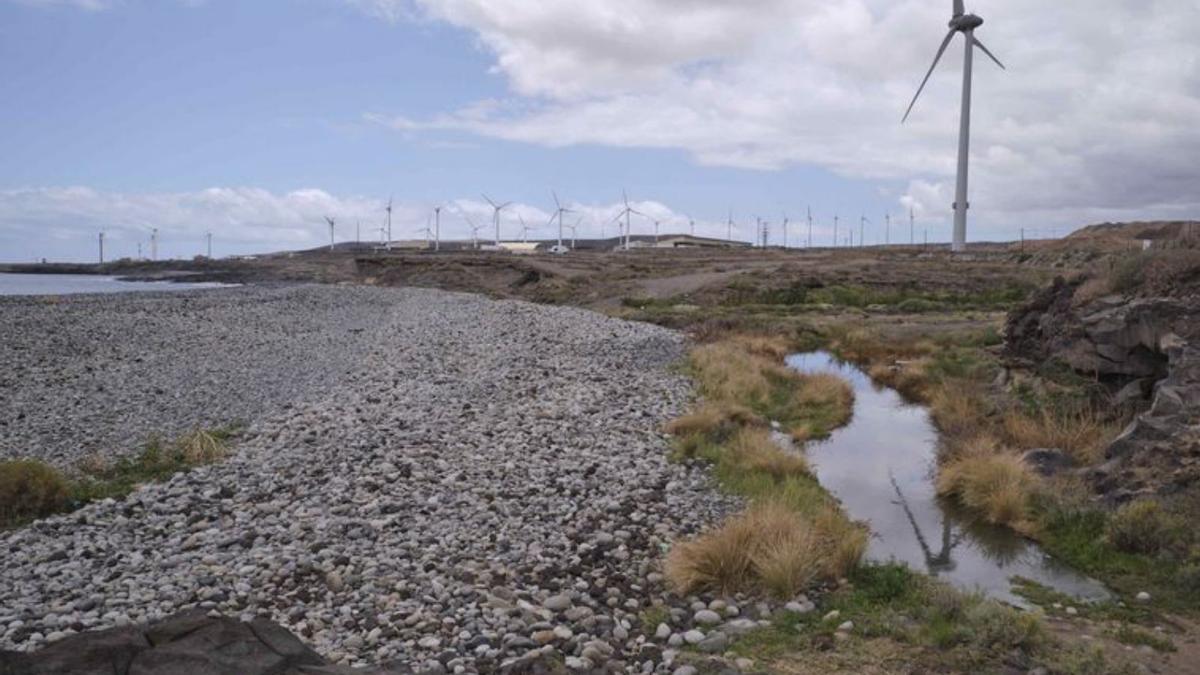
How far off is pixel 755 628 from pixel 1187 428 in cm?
1023

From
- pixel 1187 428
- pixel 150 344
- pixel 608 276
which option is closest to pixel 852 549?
pixel 1187 428

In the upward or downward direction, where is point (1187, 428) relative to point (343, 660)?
upward

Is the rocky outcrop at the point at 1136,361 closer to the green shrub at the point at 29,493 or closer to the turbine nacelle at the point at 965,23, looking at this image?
the green shrub at the point at 29,493

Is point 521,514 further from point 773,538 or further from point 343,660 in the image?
point 343,660

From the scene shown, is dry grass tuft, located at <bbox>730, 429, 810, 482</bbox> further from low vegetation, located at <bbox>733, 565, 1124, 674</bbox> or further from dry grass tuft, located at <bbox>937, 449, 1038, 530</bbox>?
low vegetation, located at <bbox>733, 565, 1124, 674</bbox>

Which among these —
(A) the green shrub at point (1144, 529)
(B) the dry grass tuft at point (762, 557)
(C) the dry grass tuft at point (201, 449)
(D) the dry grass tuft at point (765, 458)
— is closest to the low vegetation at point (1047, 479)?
(A) the green shrub at point (1144, 529)

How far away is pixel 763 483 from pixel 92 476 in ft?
37.2

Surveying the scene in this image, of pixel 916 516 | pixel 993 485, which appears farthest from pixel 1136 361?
pixel 916 516

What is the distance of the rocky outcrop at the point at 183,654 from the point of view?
22.3ft

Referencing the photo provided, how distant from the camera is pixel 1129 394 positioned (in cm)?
2111

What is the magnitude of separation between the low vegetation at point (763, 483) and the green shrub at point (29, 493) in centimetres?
916

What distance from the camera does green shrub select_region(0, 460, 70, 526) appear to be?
1297 centimetres

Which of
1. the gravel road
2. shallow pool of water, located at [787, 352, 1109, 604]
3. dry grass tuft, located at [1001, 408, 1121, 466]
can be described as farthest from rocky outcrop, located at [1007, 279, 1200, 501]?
the gravel road

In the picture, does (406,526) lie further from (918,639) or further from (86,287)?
(86,287)
